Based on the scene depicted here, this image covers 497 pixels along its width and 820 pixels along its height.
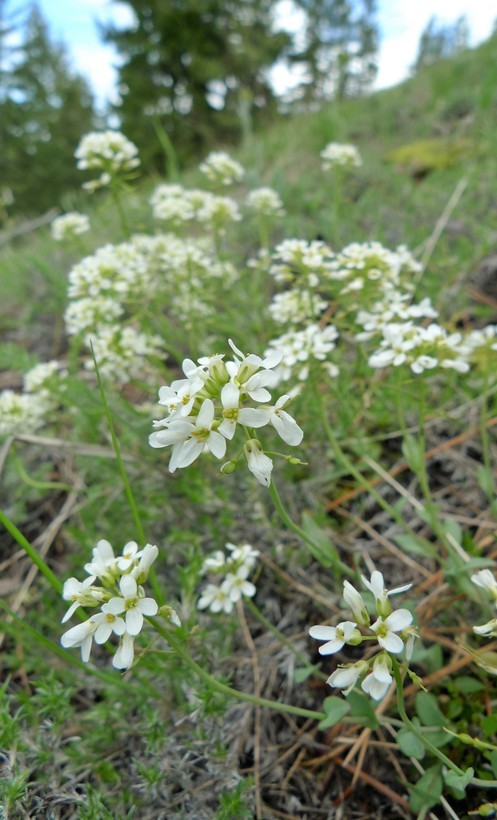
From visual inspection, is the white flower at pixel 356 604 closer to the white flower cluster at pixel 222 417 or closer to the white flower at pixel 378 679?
the white flower at pixel 378 679

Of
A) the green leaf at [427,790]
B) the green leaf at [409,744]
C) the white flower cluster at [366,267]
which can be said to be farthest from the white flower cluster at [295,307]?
the green leaf at [427,790]

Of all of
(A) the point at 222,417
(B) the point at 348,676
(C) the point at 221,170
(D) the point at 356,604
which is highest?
(C) the point at 221,170

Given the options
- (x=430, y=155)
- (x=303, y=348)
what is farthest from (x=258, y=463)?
(x=430, y=155)

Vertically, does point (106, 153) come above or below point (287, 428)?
above

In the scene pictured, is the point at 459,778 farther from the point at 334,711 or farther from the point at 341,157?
the point at 341,157

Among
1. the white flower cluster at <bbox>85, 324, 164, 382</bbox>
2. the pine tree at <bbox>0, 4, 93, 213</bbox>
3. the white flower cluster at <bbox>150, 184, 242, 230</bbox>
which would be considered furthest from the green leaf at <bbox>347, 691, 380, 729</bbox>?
the pine tree at <bbox>0, 4, 93, 213</bbox>

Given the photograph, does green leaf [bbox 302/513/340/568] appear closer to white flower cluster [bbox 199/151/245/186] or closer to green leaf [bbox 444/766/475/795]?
green leaf [bbox 444/766/475/795]

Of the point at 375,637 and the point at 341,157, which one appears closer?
the point at 375,637
